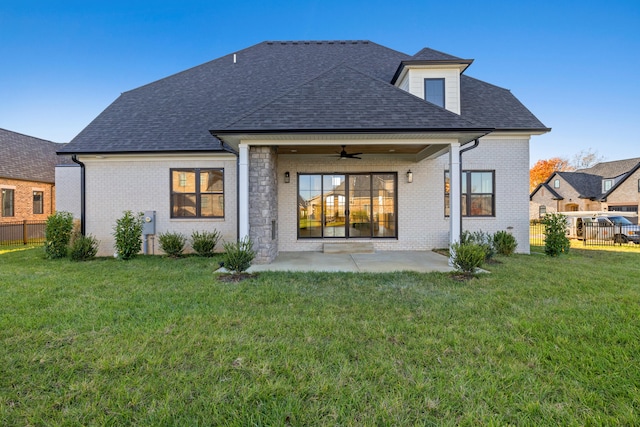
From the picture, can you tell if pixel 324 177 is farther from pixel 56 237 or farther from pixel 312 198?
pixel 56 237

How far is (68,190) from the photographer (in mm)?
10086

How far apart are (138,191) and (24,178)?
12852 millimetres

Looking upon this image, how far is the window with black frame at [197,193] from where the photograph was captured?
9.57 meters

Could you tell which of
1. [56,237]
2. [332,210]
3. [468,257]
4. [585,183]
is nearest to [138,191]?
[56,237]

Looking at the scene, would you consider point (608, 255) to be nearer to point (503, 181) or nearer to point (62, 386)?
point (503, 181)

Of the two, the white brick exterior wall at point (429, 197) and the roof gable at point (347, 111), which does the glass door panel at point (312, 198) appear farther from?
the roof gable at point (347, 111)

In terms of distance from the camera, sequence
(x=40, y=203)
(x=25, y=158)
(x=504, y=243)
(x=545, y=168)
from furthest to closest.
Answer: (x=545, y=168), (x=25, y=158), (x=40, y=203), (x=504, y=243)

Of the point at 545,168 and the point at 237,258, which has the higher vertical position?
the point at 545,168

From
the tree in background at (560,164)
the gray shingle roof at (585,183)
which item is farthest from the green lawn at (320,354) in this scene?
the tree in background at (560,164)

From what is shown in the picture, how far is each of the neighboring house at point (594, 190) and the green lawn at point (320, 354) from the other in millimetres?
32470

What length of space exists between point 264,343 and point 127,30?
1797cm

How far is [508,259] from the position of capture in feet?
27.0

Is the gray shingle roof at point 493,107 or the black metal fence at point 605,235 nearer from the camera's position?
the gray shingle roof at point 493,107

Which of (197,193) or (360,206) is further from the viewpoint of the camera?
(360,206)
